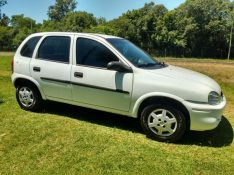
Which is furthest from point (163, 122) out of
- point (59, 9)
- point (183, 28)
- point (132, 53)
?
point (59, 9)

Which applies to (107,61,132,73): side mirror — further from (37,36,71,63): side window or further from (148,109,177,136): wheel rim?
(37,36,71,63): side window

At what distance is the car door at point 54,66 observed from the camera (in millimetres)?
7062

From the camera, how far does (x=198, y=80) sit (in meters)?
6.30

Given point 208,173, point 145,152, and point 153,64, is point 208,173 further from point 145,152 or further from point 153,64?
point 153,64

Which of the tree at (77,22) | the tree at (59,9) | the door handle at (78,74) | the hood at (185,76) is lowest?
the door handle at (78,74)

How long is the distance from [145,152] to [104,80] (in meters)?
1.53

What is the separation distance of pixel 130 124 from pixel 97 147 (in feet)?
4.72

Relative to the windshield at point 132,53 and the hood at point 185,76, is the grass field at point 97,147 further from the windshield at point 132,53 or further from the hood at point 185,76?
the windshield at point 132,53

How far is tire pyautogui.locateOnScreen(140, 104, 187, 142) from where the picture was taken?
19.9 feet

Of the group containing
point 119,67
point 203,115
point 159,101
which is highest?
point 119,67

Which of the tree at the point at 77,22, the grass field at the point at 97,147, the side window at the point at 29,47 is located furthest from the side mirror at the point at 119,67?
the tree at the point at 77,22

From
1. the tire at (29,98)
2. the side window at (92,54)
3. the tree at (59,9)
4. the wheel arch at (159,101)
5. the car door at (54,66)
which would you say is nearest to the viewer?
the wheel arch at (159,101)

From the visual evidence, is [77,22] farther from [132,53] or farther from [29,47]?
[132,53]

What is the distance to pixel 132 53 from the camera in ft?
22.9
